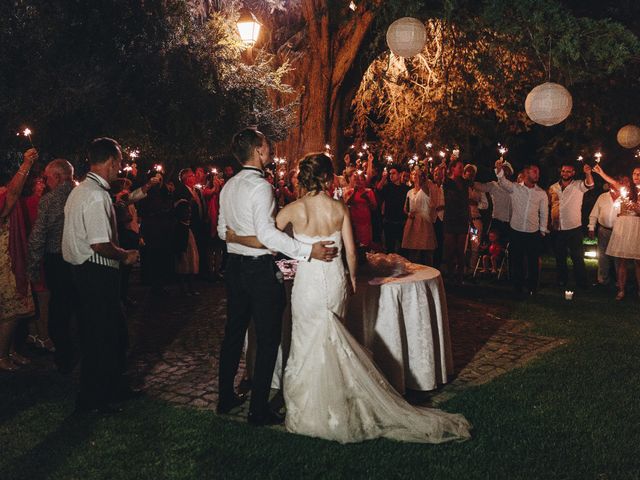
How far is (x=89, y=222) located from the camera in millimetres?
4242

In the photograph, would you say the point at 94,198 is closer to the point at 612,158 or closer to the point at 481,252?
the point at 481,252

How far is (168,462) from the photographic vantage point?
3.71 m

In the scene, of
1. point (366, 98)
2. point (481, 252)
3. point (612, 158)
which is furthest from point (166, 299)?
point (612, 158)

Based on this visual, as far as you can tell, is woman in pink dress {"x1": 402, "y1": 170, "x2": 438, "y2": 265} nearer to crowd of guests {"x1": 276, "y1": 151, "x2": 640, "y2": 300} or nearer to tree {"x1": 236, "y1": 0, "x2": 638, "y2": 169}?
crowd of guests {"x1": 276, "y1": 151, "x2": 640, "y2": 300}

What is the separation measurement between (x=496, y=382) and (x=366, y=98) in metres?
10.0

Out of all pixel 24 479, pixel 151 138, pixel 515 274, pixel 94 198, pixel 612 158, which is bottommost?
pixel 24 479

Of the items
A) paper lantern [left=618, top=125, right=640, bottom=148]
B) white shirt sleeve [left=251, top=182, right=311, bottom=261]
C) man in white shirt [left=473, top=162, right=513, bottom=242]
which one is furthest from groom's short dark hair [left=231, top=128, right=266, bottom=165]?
paper lantern [left=618, top=125, right=640, bottom=148]

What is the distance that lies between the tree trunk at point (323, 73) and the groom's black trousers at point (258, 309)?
7565 millimetres

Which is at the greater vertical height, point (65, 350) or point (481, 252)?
point (481, 252)

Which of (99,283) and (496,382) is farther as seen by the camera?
(496,382)

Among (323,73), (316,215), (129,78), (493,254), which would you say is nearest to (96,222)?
(316,215)

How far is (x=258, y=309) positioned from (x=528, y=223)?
662 cm

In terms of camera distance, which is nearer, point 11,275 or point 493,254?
point 11,275

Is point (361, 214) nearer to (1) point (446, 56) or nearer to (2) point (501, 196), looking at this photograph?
(2) point (501, 196)
